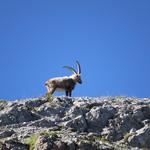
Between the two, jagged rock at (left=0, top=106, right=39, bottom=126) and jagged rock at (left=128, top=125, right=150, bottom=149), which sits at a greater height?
jagged rock at (left=0, top=106, right=39, bottom=126)

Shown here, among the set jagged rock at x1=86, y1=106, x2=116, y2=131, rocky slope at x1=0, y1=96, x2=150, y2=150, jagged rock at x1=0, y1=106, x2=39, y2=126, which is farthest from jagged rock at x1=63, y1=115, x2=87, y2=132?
jagged rock at x1=0, y1=106, x2=39, y2=126

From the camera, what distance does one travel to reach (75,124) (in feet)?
107

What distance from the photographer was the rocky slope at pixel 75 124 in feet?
94.4

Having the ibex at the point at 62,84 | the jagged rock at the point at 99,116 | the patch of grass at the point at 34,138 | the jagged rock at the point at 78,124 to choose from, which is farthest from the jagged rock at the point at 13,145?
the ibex at the point at 62,84

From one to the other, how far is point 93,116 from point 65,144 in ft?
17.7

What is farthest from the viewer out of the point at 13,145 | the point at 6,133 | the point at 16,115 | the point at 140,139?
the point at 16,115

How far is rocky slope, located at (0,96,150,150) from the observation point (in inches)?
1133

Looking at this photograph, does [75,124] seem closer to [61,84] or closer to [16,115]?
[16,115]

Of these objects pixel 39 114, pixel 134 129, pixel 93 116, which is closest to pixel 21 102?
pixel 39 114

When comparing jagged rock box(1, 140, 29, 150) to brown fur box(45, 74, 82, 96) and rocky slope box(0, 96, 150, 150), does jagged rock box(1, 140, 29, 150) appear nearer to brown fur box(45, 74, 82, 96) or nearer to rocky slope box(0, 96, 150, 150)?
rocky slope box(0, 96, 150, 150)

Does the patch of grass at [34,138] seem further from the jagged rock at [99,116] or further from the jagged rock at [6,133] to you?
the jagged rock at [99,116]

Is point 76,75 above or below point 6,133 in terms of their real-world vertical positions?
above

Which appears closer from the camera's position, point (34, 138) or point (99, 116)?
point (34, 138)

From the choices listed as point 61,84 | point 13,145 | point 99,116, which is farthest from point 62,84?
point 13,145
